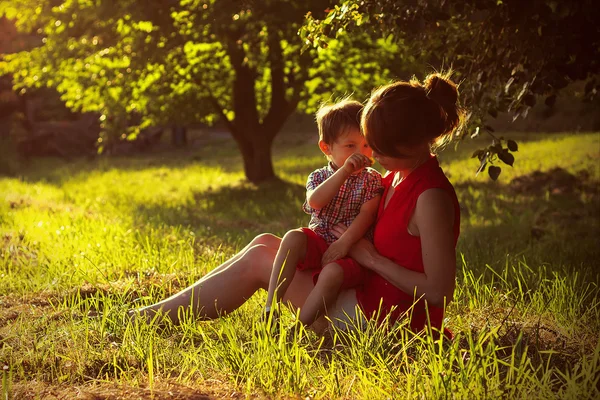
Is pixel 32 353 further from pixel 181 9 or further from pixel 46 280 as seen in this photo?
pixel 181 9

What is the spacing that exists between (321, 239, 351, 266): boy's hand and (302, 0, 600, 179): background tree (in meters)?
1.14

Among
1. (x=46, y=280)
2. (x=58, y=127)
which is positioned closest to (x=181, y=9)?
(x=46, y=280)

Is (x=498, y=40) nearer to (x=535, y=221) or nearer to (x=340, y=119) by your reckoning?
(x=340, y=119)

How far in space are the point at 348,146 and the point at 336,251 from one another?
0.63m

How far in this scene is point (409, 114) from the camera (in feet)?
10.8

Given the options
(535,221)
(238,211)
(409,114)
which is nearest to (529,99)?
(409,114)

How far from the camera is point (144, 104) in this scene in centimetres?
1444

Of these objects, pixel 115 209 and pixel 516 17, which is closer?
pixel 516 17

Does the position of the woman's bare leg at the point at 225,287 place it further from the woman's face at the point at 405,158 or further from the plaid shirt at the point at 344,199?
the woman's face at the point at 405,158

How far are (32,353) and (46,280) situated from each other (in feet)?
5.95

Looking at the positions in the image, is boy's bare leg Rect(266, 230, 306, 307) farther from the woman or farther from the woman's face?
the woman's face

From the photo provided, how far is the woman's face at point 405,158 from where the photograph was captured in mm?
3418

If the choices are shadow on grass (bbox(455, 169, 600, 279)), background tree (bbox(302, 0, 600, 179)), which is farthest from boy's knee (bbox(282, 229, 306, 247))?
shadow on grass (bbox(455, 169, 600, 279))

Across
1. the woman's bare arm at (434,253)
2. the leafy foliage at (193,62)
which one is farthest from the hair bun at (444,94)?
the leafy foliage at (193,62)
